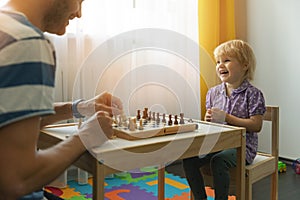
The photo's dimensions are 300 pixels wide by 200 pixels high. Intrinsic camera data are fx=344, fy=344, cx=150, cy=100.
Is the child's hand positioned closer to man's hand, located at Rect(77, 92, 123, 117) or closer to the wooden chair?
the wooden chair

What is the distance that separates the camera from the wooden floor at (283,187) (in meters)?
2.02

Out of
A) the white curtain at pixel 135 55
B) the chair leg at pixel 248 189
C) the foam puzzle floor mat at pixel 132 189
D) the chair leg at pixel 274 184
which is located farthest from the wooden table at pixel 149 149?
the white curtain at pixel 135 55

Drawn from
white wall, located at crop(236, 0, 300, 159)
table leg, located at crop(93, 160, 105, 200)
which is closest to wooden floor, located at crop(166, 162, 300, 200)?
white wall, located at crop(236, 0, 300, 159)

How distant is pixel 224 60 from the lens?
1.74 meters

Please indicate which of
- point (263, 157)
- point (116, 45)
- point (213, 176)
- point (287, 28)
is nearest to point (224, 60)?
point (263, 157)

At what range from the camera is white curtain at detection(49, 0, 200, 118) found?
2145 millimetres

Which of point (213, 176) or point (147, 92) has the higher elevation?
point (147, 92)

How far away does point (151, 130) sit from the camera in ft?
3.38

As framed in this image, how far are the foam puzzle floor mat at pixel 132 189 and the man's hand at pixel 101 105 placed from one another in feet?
3.31

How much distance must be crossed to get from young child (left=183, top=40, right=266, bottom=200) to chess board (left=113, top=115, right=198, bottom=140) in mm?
336

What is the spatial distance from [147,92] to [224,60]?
85 centimetres

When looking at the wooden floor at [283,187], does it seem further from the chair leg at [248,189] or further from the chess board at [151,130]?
the chess board at [151,130]

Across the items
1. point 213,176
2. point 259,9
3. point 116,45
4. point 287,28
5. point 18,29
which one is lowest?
point 213,176

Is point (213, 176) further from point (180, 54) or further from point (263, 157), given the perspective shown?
point (180, 54)
